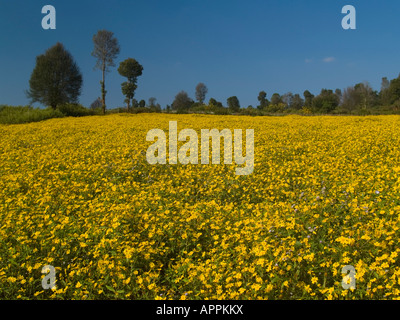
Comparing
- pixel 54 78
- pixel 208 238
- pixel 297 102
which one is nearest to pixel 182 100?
pixel 54 78

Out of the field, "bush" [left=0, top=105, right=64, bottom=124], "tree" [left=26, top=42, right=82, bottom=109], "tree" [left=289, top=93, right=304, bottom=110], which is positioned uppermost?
"tree" [left=289, top=93, right=304, bottom=110]

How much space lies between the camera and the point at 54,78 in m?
46.6

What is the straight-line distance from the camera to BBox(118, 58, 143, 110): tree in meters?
58.4

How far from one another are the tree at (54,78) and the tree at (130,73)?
11254 mm

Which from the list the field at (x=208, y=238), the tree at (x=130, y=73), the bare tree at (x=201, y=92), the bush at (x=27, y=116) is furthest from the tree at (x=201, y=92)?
the field at (x=208, y=238)

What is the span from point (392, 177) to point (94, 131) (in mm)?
19240

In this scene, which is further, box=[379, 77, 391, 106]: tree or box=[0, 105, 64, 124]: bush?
box=[379, 77, 391, 106]: tree

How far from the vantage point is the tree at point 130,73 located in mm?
58438

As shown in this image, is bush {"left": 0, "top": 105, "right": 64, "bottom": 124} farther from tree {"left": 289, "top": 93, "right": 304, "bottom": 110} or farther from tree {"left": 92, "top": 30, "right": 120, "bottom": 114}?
tree {"left": 289, "top": 93, "right": 304, "bottom": 110}

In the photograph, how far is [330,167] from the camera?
965 cm

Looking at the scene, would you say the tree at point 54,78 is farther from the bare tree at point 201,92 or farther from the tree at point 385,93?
the tree at point 385,93

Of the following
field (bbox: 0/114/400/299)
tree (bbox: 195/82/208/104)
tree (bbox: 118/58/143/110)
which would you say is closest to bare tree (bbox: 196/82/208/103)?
tree (bbox: 195/82/208/104)

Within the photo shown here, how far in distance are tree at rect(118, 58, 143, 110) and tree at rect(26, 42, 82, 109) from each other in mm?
11254
